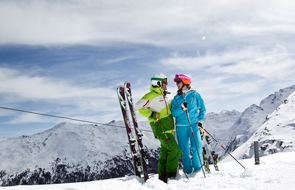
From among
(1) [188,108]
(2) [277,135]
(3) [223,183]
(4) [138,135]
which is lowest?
(3) [223,183]

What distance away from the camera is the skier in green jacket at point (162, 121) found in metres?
8.25

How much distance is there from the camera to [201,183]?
706cm

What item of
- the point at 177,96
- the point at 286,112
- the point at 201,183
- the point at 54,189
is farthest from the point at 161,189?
the point at 286,112

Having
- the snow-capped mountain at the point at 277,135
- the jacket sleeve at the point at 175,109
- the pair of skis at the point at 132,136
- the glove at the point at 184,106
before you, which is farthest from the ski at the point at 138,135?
the snow-capped mountain at the point at 277,135

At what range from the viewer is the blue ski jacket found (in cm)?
876

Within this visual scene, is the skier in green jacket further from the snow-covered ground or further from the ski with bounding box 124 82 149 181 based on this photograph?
the snow-covered ground

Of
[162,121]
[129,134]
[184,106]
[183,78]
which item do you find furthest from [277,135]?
[129,134]

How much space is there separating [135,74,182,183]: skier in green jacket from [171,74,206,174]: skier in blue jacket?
38 cm

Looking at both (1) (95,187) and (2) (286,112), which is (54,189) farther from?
(2) (286,112)

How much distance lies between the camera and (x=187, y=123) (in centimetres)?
884

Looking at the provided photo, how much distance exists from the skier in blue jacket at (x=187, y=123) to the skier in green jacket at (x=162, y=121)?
0.38m

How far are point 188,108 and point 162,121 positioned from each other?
2.94 ft

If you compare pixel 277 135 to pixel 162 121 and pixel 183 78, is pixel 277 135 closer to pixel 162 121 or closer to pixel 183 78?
pixel 183 78

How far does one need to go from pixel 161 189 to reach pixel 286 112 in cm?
20019
